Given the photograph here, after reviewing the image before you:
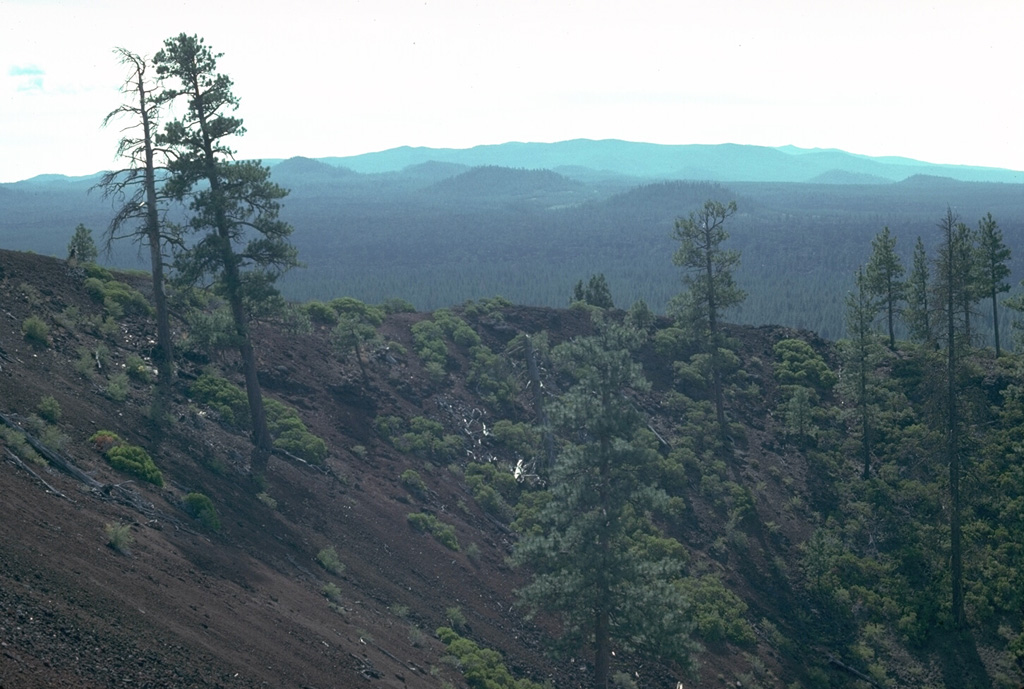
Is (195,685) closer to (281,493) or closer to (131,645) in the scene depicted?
(131,645)

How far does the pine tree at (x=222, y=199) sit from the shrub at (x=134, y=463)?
4.31m

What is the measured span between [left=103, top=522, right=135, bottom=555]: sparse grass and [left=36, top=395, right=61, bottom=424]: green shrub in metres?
→ 4.84

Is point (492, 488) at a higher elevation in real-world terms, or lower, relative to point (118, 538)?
lower

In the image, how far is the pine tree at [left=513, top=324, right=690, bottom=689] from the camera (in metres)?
19.9

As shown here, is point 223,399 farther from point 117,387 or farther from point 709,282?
point 709,282

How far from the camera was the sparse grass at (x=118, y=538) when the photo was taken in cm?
1731

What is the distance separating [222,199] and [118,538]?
463 inches

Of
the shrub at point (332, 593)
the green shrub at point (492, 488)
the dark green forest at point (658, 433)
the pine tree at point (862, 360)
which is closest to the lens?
the dark green forest at point (658, 433)

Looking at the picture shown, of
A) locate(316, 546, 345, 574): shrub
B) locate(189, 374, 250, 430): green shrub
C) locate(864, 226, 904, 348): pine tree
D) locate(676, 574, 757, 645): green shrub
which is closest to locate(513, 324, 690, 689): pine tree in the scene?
locate(316, 546, 345, 574): shrub

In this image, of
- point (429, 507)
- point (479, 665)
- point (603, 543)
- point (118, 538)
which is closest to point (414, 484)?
point (429, 507)

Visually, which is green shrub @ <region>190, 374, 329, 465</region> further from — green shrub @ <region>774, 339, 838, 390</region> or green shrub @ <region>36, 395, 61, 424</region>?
green shrub @ <region>774, 339, 838, 390</region>

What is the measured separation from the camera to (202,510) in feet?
70.1

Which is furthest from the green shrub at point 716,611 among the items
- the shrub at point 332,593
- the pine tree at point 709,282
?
the shrub at point 332,593

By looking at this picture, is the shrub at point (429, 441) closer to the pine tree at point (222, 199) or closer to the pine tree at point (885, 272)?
the pine tree at point (222, 199)
